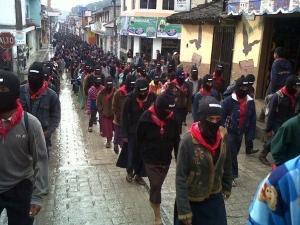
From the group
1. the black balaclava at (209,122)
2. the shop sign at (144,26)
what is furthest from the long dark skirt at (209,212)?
the shop sign at (144,26)

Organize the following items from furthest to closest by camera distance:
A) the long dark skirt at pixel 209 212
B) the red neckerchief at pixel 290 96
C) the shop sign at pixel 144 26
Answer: the shop sign at pixel 144 26
the red neckerchief at pixel 290 96
the long dark skirt at pixel 209 212

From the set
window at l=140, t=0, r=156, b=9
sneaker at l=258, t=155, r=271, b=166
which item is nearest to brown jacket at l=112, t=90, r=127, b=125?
sneaker at l=258, t=155, r=271, b=166

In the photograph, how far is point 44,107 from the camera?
236 inches

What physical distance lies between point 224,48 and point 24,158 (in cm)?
1154

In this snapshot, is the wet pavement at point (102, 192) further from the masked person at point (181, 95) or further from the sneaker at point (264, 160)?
the masked person at point (181, 95)

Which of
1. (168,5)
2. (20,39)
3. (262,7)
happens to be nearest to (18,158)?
(262,7)

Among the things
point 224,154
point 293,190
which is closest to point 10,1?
point 224,154

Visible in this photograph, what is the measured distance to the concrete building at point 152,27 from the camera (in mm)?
29875

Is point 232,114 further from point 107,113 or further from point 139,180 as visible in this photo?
point 107,113

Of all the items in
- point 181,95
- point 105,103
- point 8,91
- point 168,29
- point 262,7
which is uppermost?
point 262,7

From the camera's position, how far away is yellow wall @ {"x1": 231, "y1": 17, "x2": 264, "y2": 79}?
38.0 feet

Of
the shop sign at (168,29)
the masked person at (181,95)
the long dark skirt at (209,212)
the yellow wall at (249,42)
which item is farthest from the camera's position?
the shop sign at (168,29)

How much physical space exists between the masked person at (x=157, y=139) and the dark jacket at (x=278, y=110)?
2.51m

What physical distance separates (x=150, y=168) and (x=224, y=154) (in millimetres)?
1571
